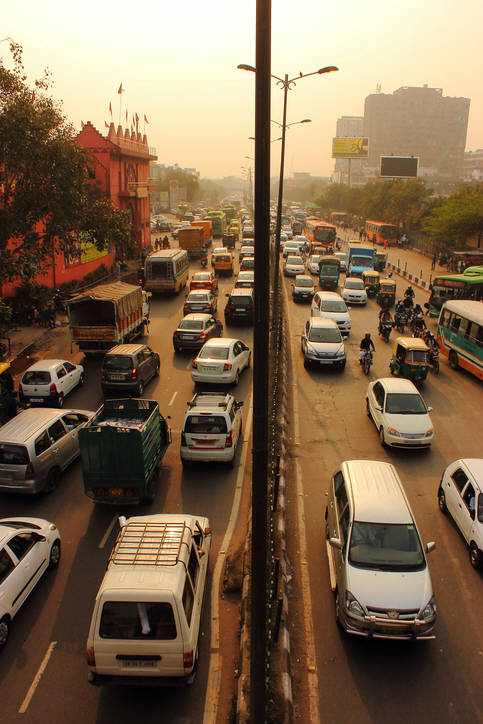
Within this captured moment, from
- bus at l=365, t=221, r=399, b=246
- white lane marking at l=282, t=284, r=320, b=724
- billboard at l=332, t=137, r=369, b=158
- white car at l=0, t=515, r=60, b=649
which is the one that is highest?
billboard at l=332, t=137, r=369, b=158

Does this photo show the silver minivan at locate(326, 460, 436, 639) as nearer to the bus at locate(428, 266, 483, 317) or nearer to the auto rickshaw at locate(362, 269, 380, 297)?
the bus at locate(428, 266, 483, 317)

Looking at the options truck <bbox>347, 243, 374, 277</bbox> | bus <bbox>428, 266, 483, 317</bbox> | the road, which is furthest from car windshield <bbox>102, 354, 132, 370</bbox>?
truck <bbox>347, 243, 374, 277</bbox>

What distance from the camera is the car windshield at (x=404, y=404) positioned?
1420cm

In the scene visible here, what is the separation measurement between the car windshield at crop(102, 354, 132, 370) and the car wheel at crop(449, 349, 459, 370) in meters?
13.2

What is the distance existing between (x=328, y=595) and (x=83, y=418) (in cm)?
748

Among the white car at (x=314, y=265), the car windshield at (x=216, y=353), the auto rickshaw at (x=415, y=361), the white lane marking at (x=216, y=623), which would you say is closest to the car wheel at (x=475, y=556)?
the white lane marking at (x=216, y=623)

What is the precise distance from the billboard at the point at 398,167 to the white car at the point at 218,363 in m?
71.5

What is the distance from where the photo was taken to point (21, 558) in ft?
26.6

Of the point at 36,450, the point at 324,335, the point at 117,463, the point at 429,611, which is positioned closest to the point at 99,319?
the point at 324,335

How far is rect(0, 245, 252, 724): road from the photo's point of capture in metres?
6.47

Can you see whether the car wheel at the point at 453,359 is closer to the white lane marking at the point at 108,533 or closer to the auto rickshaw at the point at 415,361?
the auto rickshaw at the point at 415,361

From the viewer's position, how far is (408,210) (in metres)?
73.8

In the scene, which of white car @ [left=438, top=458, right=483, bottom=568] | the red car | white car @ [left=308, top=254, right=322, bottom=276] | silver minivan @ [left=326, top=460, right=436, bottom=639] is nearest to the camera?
silver minivan @ [left=326, top=460, right=436, bottom=639]

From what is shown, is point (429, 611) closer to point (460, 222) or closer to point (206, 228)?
point (460, 222)
